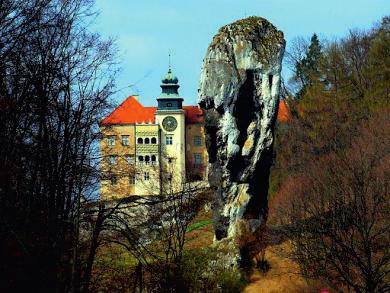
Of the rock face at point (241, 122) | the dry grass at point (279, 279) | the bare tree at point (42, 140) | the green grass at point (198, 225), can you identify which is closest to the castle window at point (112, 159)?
the bare tree at point (42, 140)

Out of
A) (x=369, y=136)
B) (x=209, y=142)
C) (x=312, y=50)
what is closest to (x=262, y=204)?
(x=209, y=142)

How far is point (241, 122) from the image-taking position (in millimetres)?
25438

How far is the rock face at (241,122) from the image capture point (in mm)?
24891

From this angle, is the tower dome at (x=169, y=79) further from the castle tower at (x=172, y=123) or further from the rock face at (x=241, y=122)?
the rock face at (x=241, y=122)

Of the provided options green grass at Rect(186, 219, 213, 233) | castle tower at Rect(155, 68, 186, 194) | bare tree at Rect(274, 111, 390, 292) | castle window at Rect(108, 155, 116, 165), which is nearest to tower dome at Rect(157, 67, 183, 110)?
castle tower at Rect(155, 68, 186, 194)

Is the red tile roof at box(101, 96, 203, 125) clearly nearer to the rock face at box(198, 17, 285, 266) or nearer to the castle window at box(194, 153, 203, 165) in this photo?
the castle window at box(194, 153, 203, 165)

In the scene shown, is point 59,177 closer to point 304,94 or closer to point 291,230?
point 291,230

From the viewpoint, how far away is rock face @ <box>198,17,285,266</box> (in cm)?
2489

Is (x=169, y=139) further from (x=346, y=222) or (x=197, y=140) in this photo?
(x=346, y=222)

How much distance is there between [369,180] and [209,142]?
8667mm

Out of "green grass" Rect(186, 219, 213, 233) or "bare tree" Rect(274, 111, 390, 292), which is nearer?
"bare tree" Rect(274, 111, 390, 292)

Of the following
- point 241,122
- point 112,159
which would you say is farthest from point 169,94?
point 112,159

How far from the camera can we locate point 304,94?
40.1m

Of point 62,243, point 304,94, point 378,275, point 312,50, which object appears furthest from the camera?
point 312,50
